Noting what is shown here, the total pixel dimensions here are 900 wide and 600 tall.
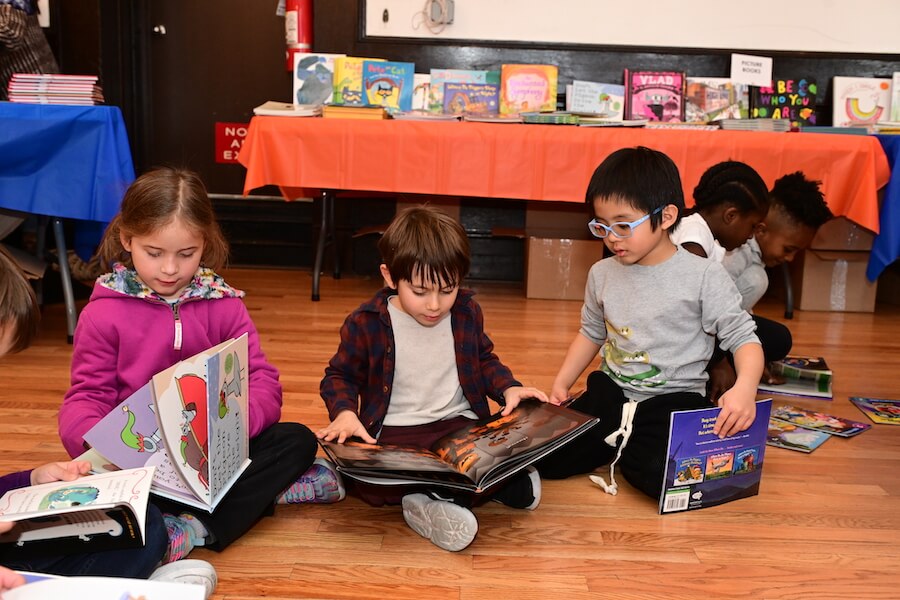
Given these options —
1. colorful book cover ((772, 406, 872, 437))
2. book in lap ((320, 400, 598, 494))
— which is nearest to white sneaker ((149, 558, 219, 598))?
book in lap ((320, 400, 598, 494))

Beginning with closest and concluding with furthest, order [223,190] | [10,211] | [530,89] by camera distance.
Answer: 1. [10,211]
2. [530,89]
3. [223,190]

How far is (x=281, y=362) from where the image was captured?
2.32 metres

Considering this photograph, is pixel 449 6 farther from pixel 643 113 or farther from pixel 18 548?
pixel 18 548

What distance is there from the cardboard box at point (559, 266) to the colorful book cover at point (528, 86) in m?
0.63

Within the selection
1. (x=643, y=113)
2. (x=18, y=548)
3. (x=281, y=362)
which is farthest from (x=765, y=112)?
(x=18, y=548)

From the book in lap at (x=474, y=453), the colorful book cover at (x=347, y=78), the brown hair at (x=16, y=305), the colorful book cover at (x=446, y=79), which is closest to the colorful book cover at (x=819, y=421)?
the book in lap at (x=474, y=453)

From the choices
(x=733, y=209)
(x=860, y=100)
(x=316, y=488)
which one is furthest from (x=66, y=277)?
(x=860, y=100)

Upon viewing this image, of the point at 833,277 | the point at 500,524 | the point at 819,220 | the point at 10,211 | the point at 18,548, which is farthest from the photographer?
the point at 833,277

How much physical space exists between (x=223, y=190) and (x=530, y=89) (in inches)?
64.9

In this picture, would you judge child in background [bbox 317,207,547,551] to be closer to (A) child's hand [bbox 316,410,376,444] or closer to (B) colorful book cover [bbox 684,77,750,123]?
(A) child's hand [bbox 316,410,376,444]

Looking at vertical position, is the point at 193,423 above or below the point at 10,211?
below

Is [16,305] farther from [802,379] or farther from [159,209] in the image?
[802,379]

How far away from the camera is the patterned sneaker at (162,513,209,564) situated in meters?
1.19

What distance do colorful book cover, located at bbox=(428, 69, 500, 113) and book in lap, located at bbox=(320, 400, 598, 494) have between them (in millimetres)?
2418
